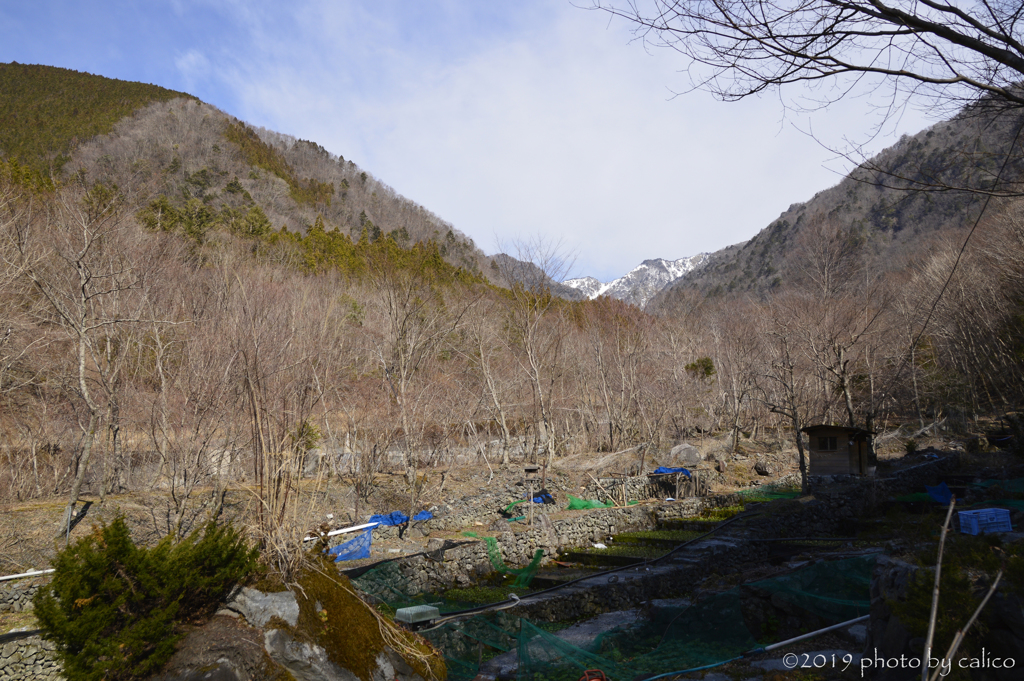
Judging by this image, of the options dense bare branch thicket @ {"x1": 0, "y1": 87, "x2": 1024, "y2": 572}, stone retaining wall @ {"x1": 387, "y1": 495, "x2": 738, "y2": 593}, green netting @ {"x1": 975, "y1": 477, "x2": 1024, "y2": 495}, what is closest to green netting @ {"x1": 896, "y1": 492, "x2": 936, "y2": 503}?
green netting @ {"x1": 975, "y1": 477, "x2": 1024, "y2": 495}

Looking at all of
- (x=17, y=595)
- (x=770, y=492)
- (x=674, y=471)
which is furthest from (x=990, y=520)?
(x=17, y=595)

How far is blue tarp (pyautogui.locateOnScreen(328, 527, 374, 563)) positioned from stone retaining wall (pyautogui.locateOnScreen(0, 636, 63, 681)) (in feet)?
14.2

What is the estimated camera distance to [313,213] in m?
51.9

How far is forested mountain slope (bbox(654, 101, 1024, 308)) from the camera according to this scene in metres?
3.60

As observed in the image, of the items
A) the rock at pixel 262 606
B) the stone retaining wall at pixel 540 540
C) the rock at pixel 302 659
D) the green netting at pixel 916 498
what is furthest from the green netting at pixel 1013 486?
the rock at pixel 262 606

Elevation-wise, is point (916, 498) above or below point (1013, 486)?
below

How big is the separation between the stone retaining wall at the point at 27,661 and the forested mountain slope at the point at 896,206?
1075cm

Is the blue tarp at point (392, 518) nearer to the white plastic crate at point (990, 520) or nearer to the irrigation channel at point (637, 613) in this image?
the irrigation channel at point (637, 613)

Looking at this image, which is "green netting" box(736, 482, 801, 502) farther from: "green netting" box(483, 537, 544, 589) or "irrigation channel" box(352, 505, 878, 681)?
"green netting" box(483, 537, 544, 589)

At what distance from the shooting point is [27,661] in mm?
7223

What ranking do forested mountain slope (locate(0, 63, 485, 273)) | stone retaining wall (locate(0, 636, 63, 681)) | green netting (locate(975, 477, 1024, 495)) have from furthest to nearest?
forested mountain slope (locate(0, 63, 485, 273))
green netting (locate(975, 477, 1024, 495))
stone retaining wall (locate(0, 636, 63, 681))

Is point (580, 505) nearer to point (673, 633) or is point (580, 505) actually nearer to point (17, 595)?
point (673, 633)

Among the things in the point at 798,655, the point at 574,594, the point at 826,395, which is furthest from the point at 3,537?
the point at 826,395

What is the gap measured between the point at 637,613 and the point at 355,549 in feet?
18.8
